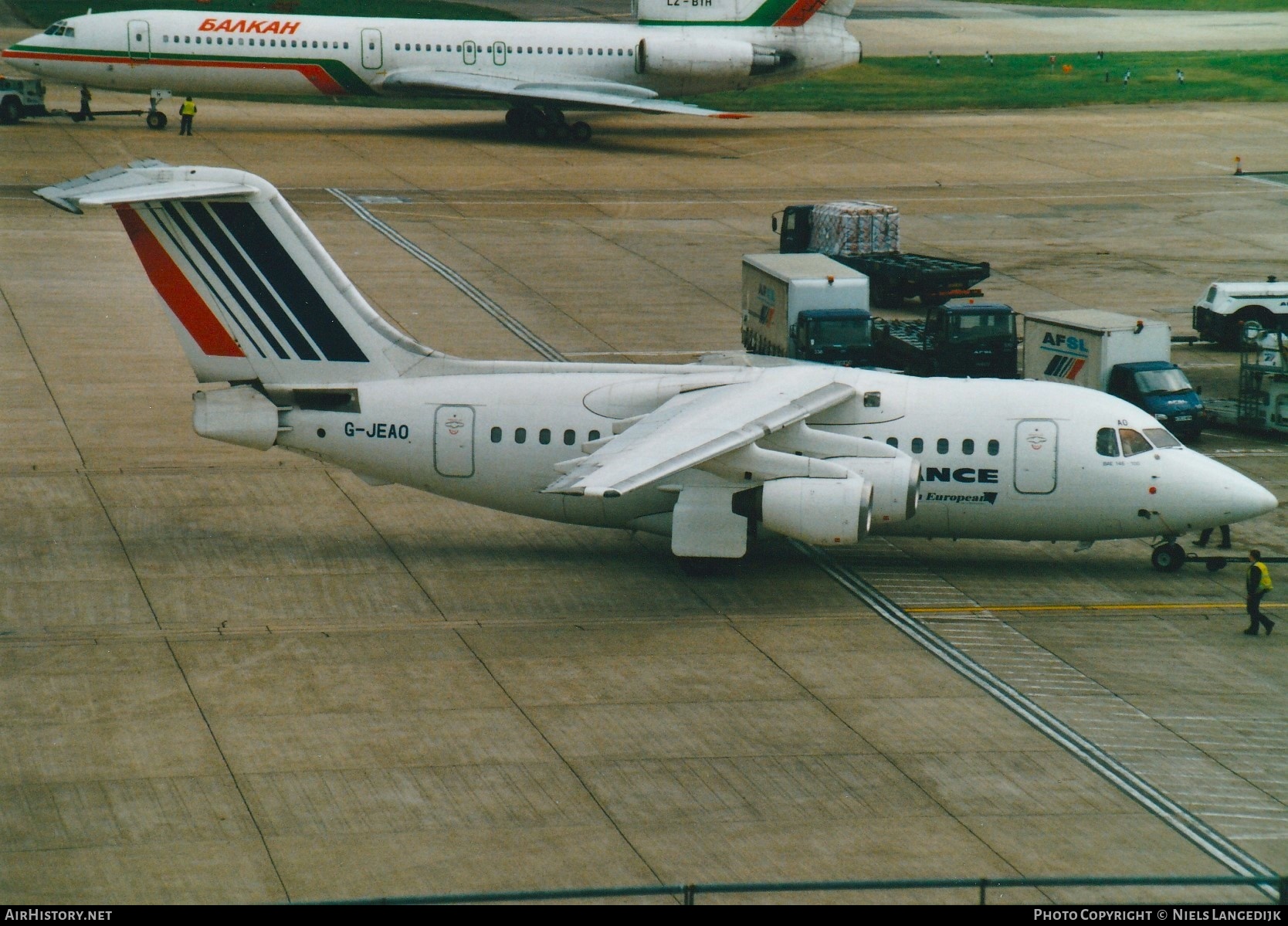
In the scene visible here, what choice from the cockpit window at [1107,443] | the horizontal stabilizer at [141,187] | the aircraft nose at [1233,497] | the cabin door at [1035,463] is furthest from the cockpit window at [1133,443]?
the horizontal stabilizer at [141,187]

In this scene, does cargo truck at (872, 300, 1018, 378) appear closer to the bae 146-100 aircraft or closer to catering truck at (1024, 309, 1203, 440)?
catering truck at (1024, 309, 1203, 440)

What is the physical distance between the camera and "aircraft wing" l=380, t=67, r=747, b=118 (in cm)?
7156

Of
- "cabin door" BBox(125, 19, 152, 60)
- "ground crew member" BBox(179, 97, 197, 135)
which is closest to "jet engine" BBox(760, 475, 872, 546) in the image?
"ground crew member" BBox(179, 97, 197, 135)

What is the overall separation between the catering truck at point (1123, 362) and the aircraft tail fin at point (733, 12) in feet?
121

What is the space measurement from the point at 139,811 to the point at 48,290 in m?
32.2

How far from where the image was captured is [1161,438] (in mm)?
30906

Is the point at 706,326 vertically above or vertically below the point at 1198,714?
above

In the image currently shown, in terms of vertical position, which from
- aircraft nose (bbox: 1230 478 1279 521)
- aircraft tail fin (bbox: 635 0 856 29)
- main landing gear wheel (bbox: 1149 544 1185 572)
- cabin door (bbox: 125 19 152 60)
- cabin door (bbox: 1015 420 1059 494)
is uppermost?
aircraft tail fin (bbox: 635 0 856 29)

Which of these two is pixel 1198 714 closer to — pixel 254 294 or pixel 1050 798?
pixel 1050 798

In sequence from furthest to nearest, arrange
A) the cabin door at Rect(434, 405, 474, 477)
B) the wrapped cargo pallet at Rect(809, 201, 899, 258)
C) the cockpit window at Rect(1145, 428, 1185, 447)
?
1. the wrapped cargo pallet at Rect(809, 201, 899, 258)
2. the cockpit window at Rect(1145, 428, 1185, 447)
3. the cabin door at Rect(434, 405, 474, 477)

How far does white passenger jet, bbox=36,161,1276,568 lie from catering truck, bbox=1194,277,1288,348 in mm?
18029

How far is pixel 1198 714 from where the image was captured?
82.2 ft

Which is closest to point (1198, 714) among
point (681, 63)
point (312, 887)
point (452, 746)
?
point (452, 746)

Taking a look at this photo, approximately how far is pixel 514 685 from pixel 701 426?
542cm
